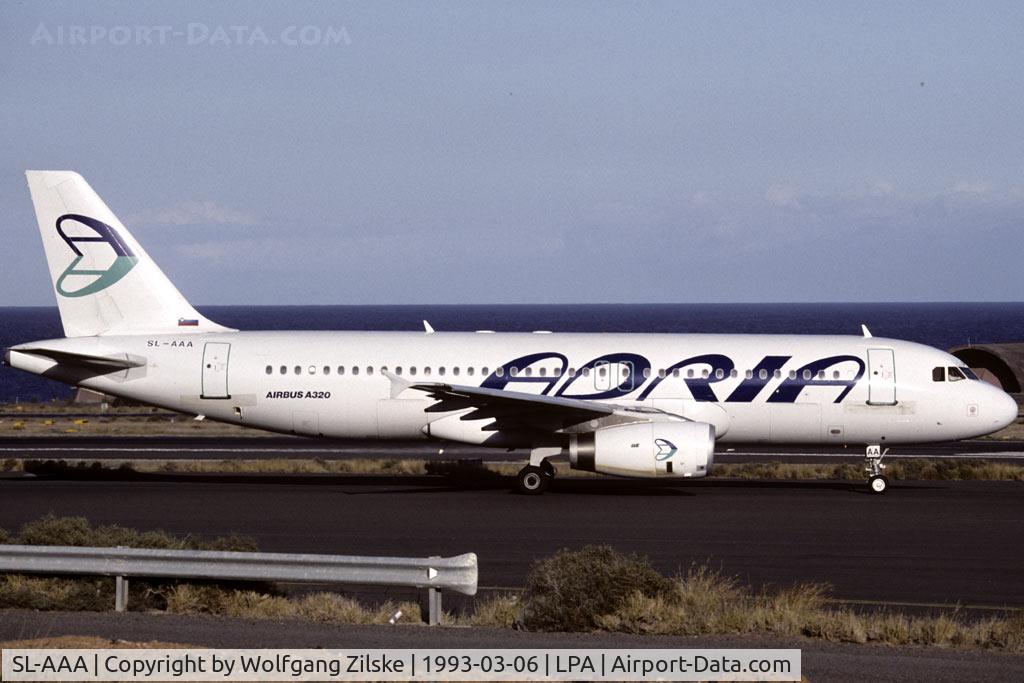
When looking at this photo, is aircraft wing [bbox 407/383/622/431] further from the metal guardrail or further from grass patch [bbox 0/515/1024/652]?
the metal guardrail

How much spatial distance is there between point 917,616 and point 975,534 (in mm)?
7026

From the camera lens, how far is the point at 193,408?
27.2m

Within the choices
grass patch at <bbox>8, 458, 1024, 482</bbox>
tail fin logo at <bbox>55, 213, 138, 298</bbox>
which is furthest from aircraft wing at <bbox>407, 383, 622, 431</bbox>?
tail fin logo at <bbox>55, 213, 138, 298</bbox>

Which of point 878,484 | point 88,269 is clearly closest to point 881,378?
point 878,484

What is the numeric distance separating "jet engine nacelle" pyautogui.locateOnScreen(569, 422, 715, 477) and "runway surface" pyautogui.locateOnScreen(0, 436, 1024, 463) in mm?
9194

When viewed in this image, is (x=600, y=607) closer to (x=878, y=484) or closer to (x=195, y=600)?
(x=195, y=600)

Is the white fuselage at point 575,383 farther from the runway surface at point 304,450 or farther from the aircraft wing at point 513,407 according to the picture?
the runway surface at point 304,450

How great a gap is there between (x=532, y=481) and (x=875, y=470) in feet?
23.6

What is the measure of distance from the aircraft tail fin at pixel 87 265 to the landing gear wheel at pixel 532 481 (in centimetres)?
844

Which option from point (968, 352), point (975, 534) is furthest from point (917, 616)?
point (968, 352)

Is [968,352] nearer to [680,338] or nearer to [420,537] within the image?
[680,338]

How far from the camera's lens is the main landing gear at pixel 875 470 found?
26266 mm

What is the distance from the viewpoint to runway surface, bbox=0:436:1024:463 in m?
34.6

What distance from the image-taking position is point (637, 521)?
22.1 m
